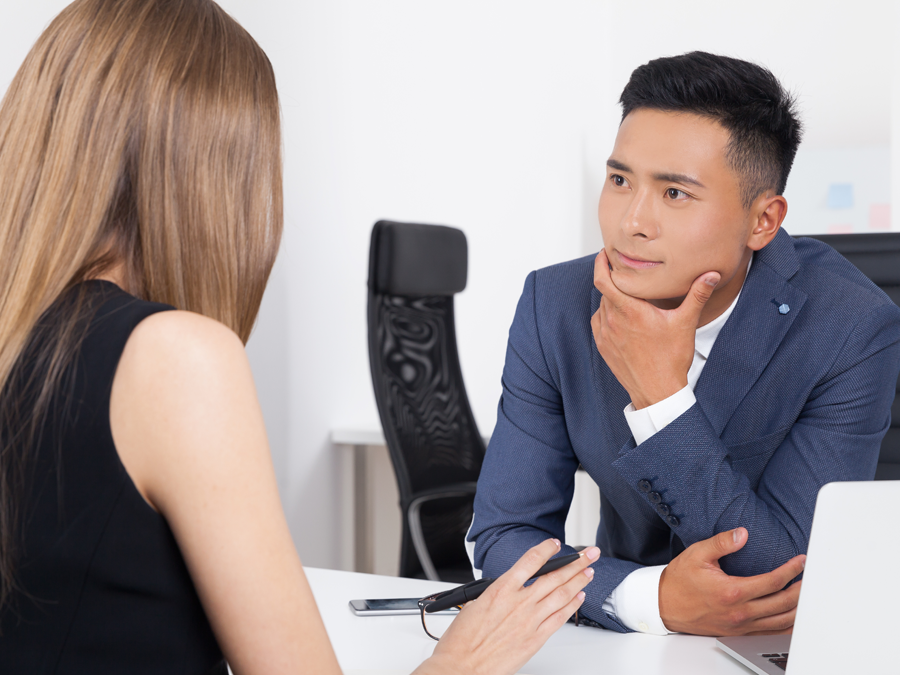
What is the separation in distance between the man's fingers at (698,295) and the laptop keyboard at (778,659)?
504 millimetres

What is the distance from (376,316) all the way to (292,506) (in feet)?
3.26

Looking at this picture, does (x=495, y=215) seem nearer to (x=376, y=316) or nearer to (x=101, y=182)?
(x=376, y=316)

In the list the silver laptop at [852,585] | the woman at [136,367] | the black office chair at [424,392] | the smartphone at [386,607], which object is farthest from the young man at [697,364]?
the black office chair at [424,392]

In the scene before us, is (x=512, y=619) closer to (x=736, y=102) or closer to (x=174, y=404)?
(x=174, y=404)

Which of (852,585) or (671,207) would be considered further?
(671,207)

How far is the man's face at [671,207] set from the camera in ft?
4.12

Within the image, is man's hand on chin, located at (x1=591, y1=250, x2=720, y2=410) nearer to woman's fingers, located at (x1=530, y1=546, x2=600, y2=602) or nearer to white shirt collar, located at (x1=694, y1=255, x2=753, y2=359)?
white shirt collar, located at (x1=694, y1=255, x2=753, y2=359)

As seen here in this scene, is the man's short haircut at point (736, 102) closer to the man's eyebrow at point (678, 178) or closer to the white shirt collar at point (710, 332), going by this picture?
the man's eyebrow at point (678, 178)

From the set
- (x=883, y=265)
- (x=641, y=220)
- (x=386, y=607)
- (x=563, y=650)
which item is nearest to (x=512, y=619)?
(x=563, y=650)

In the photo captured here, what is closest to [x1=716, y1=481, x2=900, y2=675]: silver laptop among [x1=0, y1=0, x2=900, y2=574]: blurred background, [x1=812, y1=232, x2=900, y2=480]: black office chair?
[x1=812, y1=232, x2=900, y2=480]: black office chair

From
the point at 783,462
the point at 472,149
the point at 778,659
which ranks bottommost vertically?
the point at 778,659

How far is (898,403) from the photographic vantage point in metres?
1.66

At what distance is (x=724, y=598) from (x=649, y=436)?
26cm

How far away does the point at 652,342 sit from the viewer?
1.24 meters
